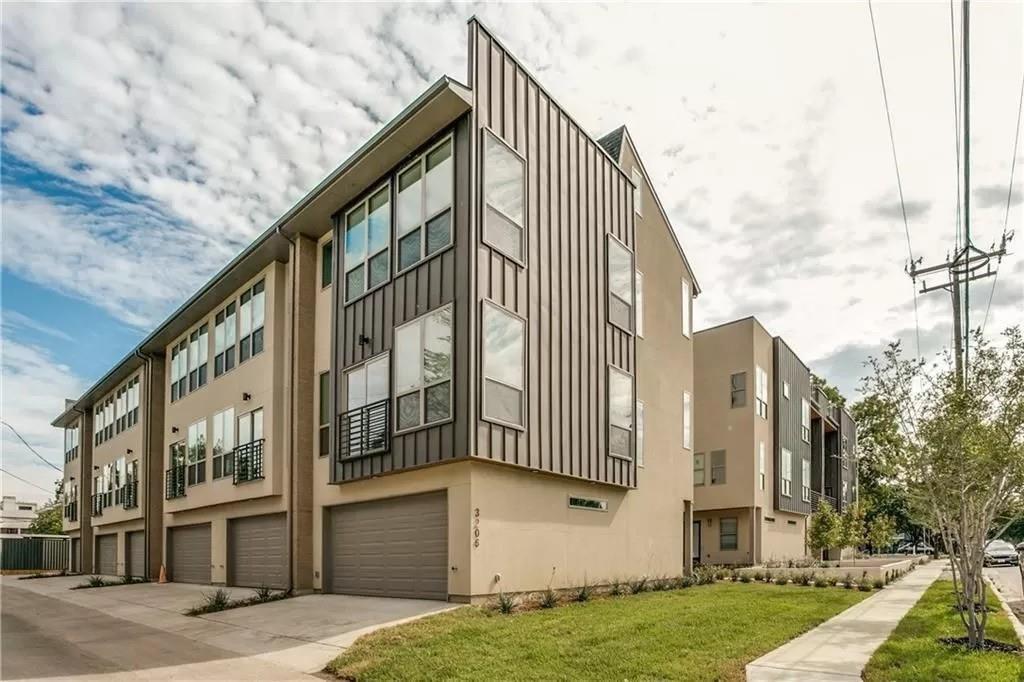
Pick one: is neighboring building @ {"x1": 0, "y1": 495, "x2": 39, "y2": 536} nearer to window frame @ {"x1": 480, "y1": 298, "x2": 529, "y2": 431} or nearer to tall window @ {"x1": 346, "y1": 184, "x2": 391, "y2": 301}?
tall window @ {"x1": 346, "y1": 184, "x2": 391, "y2": 301}

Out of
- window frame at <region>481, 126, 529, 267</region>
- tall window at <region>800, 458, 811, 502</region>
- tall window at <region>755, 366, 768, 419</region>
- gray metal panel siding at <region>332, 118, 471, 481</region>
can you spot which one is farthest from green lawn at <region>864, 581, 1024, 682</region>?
tall window at <region>800, 458, 811, 502</region>

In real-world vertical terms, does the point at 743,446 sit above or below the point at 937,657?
above

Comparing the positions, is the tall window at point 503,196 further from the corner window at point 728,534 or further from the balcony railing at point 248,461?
the corner window at point 728,534

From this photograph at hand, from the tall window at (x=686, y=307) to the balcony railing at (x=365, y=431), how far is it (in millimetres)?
11243

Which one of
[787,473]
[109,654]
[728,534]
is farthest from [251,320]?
[787,473]

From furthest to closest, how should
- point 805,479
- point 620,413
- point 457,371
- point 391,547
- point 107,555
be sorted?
point 805,479 < point 107,555 < point 620,413 < point 391,547 < point 457,371

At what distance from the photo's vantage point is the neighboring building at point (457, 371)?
13.7 m

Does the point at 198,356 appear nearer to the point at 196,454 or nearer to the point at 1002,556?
the point at 196,454

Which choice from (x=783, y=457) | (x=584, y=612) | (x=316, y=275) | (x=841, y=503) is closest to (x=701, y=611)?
(x=584, y=612)

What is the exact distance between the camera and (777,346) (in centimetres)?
3206

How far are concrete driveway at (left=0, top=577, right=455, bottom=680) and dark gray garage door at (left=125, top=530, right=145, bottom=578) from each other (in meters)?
9.33

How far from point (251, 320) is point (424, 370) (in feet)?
28.5

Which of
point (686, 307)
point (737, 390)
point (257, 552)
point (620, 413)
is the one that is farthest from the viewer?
point (737, 390)

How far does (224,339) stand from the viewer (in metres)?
22.4
